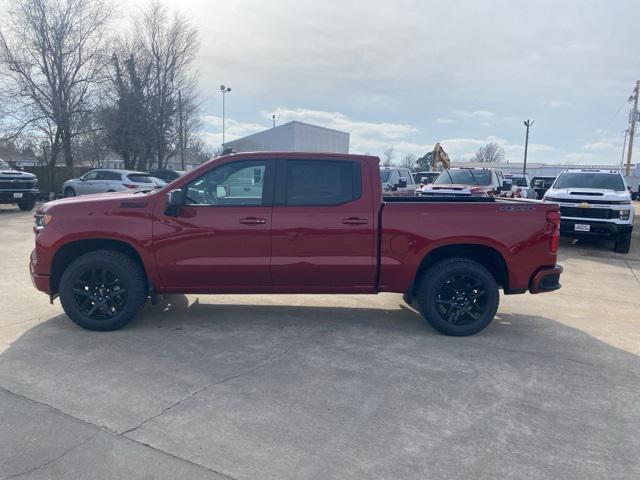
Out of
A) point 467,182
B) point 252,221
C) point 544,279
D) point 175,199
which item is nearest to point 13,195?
point 175,199

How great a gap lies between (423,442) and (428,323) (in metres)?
2.32

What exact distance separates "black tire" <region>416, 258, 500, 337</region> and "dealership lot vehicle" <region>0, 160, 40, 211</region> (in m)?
16.8

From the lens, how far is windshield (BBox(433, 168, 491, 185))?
14.5 metres

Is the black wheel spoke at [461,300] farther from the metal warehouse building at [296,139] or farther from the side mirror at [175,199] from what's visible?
the metal warehouse building at [296,139]

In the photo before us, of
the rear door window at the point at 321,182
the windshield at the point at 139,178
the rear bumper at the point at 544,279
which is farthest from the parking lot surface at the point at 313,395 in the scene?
the windshield at the point at 139,178

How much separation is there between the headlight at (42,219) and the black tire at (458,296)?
4037 mm

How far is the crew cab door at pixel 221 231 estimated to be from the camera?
5.01 metres

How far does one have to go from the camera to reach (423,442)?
320cm

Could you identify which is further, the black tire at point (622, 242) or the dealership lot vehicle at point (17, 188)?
the dealership lot vehicle at point (17, 188)

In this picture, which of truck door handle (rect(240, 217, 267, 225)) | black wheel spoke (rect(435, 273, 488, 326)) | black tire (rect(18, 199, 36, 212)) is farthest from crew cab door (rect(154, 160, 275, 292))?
black tire (rect(18, 199, 36, 212))

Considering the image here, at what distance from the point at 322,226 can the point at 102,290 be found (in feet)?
8.03

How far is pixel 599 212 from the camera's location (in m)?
11.4

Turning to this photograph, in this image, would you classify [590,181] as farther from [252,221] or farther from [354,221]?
[252,221]

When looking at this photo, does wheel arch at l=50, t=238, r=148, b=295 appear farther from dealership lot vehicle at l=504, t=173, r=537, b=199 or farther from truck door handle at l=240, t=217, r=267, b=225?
dealership lot vehicle at l=504, t=173, r=537, b=199
